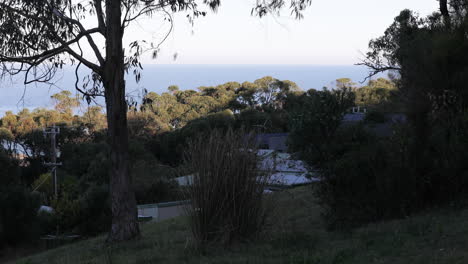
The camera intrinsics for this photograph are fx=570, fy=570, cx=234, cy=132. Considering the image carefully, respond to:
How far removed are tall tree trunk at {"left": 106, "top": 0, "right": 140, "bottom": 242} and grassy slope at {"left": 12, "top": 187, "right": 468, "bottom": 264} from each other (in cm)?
116

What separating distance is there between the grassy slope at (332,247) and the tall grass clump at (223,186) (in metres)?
0.25

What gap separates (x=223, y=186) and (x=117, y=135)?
3.56 m

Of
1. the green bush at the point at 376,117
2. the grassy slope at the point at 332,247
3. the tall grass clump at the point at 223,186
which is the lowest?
the grassy slope at the point at 332,247

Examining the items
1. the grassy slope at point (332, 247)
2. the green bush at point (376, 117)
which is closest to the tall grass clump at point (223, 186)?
the grassy slope at point (332, 247)

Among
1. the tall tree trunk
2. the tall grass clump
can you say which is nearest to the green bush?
the tall grass clump

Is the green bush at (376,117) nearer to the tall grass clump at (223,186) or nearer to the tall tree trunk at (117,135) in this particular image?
the tall grass clump at (223,186)

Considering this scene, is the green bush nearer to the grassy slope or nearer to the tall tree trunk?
the grassy slope

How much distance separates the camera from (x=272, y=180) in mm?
7480

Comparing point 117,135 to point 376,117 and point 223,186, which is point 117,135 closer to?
point 223,186

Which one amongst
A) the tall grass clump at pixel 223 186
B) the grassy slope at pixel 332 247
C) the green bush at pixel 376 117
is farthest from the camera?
the green bush at pixel 376 117

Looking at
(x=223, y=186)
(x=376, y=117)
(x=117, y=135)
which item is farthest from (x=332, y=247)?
(x=376, y=117)

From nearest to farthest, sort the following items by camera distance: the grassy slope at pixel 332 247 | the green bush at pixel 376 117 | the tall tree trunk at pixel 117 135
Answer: the grassy slope at pixel 332 247, the tall tree trunk at pixel 117 135, the green bush at pixel 376 117

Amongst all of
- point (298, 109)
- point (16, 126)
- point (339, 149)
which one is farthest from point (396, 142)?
point (16, 126)

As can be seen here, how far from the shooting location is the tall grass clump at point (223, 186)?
7098 mm
